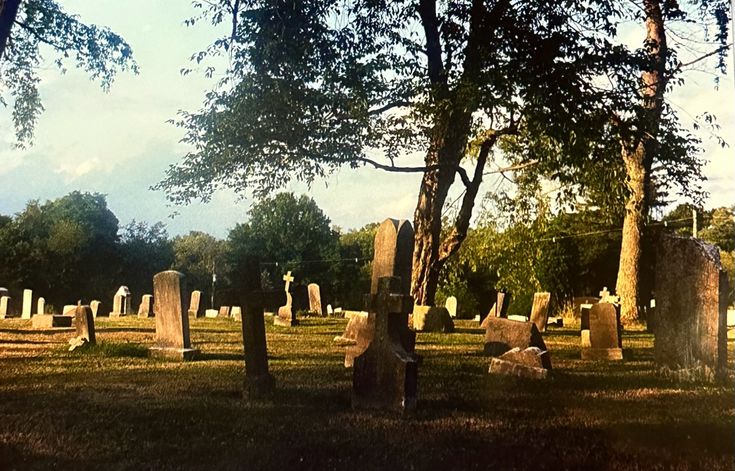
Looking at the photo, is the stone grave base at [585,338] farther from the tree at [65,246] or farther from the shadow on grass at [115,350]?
the tree at [65,246]

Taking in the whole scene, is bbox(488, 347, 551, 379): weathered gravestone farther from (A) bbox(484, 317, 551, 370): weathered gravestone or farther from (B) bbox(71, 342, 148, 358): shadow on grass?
(B) bbox(71, 342, 148, 358): shadow on grass

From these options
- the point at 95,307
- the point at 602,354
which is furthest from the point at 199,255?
the point at 602,354

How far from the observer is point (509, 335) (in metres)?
5.45

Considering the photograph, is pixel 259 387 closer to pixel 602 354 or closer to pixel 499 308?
pixel 499 308

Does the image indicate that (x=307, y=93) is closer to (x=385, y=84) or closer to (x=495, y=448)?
(x=385, y=84)

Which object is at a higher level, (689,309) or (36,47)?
(36,47)

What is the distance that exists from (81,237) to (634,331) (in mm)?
3751

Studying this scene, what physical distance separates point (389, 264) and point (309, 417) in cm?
129

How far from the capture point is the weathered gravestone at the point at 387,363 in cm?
312

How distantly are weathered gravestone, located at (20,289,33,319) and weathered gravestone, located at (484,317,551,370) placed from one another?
3216mm

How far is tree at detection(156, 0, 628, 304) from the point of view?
276 cm

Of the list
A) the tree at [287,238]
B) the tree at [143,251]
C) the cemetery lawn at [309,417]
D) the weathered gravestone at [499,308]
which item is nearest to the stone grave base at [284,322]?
the cemetery lawn at [309,417]

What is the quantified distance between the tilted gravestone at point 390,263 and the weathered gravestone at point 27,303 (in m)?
1.56

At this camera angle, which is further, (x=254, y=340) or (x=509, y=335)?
(x=509, y=335)
